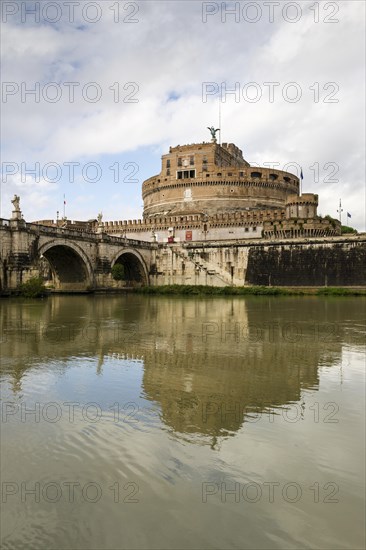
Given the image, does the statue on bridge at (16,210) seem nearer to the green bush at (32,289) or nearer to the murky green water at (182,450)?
the green bush at (32,289)

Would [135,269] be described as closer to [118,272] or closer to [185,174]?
[118,272]

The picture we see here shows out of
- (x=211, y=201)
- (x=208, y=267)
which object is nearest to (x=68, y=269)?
(x=208, y=267)

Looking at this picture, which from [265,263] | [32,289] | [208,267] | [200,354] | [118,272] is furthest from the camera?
[208,267]

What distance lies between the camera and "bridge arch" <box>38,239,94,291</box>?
43.0 meters

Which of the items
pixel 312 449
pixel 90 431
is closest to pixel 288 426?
pixel 312 449

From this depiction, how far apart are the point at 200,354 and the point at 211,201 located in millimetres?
57996

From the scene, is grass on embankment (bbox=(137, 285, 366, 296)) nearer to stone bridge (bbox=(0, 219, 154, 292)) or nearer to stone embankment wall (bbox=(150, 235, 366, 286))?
stone embankment wall (bbox=(150, 235, 366, 286))

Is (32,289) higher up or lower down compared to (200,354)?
higher up

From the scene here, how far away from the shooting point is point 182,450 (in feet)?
18.1

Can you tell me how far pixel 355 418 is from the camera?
669 cm

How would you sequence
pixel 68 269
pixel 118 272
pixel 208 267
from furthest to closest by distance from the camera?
pixel 208 267, pixel 118 272, pixel 68 269

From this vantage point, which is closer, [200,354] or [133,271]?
[200,354]

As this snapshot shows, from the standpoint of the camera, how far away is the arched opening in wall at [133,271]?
5294 centimetres

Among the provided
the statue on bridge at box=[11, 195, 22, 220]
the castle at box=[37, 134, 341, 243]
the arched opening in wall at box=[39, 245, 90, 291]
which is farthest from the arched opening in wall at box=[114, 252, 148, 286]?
the statue on bridge at box=[11, 195, 22, 220]
